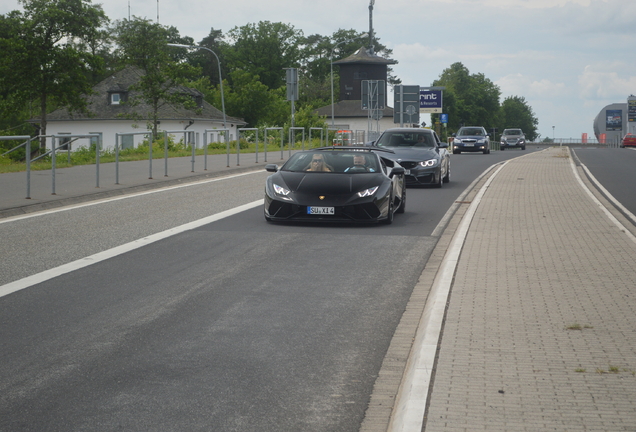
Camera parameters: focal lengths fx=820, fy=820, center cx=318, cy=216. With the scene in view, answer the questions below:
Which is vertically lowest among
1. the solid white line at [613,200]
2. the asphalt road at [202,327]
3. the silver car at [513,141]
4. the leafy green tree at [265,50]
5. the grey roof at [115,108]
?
the asphalt road at [202,327]

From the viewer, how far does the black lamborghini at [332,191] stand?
11.9 m

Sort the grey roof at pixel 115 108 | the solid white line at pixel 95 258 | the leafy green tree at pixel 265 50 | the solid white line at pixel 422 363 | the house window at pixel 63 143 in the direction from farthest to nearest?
the leafy green tree at pixel 265 50 → the grey roof at pixel 115 108 → the house window at pixel 63 143 → the solid white line at pixel 95 258 → the solid white line at pixel 422 363

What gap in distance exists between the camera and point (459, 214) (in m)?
13.9

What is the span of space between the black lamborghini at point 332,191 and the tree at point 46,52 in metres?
35.9

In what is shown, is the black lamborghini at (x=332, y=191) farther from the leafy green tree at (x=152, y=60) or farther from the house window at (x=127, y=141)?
the leafy green tree at (x=152, y=60)

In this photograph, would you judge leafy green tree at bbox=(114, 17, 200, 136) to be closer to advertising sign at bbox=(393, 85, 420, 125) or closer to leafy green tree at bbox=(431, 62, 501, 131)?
advertising sign at bbox=(393, 85, 420, 125)

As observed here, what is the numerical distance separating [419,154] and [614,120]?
14739 cm

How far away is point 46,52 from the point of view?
45031 millimetres

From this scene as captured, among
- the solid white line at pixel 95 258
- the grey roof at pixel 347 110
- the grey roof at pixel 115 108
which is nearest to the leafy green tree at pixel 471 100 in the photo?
the grey roof at pixel 347 110

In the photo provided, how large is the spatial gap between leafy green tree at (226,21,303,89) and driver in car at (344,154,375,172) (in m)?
94.3

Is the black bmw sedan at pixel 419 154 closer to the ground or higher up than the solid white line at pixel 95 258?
higher up

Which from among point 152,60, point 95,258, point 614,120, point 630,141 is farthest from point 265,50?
point 95,258

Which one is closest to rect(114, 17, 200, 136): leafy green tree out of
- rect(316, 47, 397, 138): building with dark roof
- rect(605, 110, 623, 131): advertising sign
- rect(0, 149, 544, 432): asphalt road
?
rect(0, 149, 544, 432): asphalt road

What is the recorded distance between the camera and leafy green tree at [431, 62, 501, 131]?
136m
